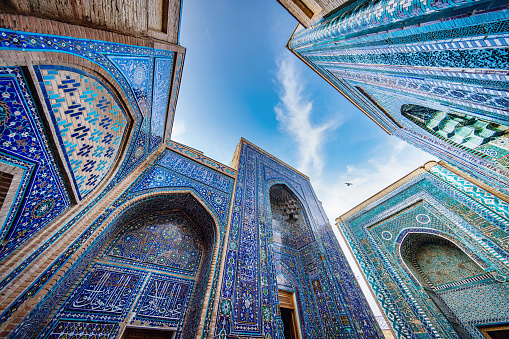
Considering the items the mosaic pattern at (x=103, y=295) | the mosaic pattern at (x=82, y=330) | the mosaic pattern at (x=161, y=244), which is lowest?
the mosaic pattern at (x=82, y=330)

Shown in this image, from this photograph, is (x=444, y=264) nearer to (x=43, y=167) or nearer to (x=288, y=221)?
(x=288, y=221)

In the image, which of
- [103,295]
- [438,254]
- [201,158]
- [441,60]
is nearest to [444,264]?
[438,254]

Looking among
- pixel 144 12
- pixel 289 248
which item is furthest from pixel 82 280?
pixel 289 248

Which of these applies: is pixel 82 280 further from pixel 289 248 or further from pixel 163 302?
pixel 289 248

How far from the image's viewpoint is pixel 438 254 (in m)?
5.77

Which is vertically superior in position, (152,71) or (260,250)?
(152,71)

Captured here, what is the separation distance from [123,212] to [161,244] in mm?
1063

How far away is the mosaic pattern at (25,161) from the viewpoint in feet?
4.54

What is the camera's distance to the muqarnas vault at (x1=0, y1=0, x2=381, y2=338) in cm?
154

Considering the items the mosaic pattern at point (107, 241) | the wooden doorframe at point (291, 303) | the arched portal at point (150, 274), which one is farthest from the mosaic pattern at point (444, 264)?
the arched portal at point (150, 274)

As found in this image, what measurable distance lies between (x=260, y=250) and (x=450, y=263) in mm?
6351

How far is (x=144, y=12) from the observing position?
2.42 m

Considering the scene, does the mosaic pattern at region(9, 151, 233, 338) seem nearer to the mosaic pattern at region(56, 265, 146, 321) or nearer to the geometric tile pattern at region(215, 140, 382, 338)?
the mosaic pattern at region(56, 265, 146, 321)

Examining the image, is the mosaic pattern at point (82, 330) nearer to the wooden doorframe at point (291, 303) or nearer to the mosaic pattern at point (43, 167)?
the mosaic pattern at point (43, 167)
